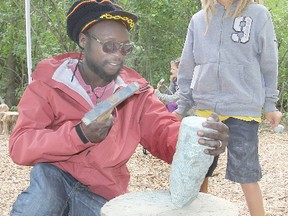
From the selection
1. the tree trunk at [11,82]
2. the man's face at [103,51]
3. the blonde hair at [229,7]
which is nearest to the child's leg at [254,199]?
the blonde hair at [229,7]

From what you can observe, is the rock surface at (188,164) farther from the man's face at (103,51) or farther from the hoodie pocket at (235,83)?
the hoodie pocket at (235,83)

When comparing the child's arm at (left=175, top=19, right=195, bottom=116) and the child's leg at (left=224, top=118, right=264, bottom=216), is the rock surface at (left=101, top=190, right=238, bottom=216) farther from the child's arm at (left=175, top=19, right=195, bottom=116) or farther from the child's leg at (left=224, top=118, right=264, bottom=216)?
the child's arm at (left=175, top=19, right=195, bottom=116)

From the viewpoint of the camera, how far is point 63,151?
2316 mm

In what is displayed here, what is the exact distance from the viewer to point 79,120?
2.64m

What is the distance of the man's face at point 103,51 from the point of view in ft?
8.73

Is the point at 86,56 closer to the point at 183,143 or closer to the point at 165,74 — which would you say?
the point at 183,143

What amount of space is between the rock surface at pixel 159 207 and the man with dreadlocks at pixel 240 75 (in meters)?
1.12

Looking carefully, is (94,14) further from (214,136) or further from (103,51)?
(214,136)

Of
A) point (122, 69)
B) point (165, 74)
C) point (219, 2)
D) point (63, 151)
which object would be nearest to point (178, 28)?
point (165, 74)

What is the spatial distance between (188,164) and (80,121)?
0.60 metres

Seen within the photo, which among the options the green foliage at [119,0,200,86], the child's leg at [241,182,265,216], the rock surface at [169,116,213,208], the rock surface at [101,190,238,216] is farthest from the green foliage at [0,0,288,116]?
the rock surface at [169,116,213,208]

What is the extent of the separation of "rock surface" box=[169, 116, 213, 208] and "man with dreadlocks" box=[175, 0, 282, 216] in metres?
Answer: 1.25

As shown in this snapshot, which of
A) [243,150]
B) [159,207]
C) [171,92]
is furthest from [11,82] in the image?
[159,207]

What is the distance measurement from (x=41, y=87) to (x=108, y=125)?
2.08 ft
